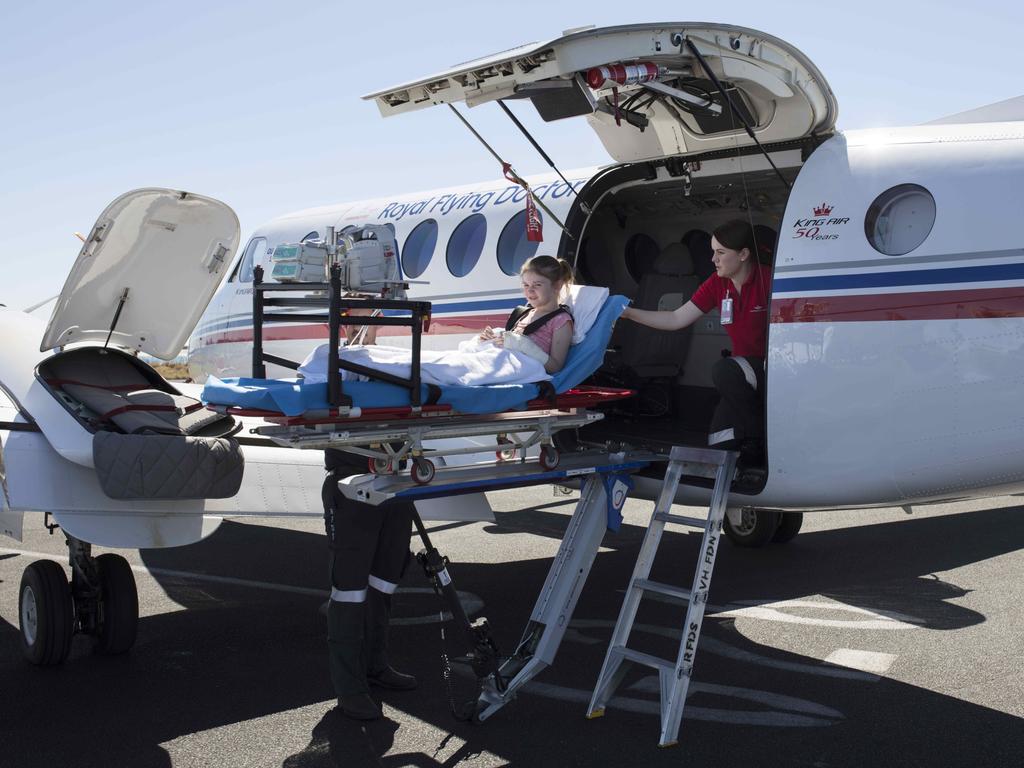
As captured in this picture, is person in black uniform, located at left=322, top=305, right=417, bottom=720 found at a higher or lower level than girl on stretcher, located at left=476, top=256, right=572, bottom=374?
lower

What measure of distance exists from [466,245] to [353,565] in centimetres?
436

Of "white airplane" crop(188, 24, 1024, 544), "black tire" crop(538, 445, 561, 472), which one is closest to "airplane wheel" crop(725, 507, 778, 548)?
"white airplane" crop(188, 24, 1024, 544)

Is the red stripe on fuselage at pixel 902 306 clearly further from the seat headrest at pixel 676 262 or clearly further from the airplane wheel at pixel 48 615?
the airplane wheel at pixel 48 615

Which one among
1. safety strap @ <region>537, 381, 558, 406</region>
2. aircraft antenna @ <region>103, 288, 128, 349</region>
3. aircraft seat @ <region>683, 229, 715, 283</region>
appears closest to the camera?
safety strap @ <region>537, 381, 558, 406</region>

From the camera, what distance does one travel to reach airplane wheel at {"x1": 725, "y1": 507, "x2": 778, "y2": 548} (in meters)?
9.20

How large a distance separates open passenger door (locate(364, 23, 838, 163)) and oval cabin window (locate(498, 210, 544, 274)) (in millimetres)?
1869

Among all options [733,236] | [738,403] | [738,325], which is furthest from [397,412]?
[733,236]

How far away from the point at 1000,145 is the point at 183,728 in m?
5.24

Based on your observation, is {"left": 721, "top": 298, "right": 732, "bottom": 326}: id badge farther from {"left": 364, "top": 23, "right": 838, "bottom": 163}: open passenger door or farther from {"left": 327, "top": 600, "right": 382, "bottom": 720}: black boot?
{"left": 327, "top": 600, "right": 382, "bottom": 720}: black boot

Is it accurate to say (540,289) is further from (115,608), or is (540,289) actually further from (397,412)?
(115,608)

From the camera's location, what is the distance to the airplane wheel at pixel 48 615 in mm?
6207

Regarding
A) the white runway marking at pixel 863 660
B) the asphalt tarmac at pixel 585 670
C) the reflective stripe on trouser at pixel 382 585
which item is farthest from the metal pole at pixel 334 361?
the white runway marking at pixel 863 660

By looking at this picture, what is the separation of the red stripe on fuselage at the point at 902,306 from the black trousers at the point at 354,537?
7.89 feet

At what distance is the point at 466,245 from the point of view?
910cm
